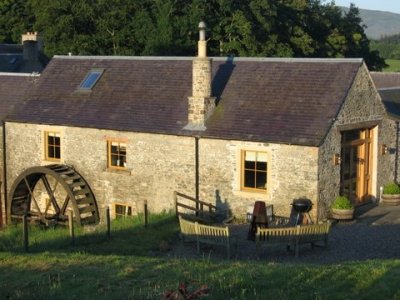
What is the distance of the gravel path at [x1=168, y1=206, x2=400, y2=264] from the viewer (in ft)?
54.4

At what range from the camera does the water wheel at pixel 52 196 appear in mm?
24516

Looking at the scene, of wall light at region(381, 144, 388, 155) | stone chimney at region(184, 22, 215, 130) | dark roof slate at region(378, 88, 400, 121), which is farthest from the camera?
dark roof slate at region(378, 88, 400, 121)

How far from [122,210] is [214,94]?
5.28m

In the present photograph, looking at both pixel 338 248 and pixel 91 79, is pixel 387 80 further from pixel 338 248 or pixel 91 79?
pixel 338 248

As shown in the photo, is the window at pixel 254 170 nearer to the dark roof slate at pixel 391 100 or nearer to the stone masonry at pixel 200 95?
the stone masonry at pixel 200 95

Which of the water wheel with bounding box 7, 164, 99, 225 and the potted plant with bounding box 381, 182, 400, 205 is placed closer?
the potted plant with bounding box 381, 182, 400, 205

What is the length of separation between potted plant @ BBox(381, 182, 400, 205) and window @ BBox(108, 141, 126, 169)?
29.5ft

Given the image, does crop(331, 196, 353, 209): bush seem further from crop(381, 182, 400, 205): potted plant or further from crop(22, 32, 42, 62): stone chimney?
crop(22, 32, 42, 62): stone chimney

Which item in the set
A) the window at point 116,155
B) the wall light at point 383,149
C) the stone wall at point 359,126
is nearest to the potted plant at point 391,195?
the stone wall at point 359,126

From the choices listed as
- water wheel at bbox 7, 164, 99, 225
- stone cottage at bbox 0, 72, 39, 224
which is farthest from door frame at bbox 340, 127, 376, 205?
stone cottage at bbox 0, 72, 39, 224

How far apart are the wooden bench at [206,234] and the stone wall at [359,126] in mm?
4431

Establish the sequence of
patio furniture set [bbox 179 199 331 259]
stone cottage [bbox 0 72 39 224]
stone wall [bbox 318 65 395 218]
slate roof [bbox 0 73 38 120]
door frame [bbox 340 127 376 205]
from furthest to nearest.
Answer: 1. slate roof [bbox 0 73 38 120]
2. stone cottage [bbox 0 72 39 224]
3. door frame [bbox 340 127 376 205]
4. stone wall [bbox 318 65 395 218]
5. patio furniture set [bbox 179 199 331 259]

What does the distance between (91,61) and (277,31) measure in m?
27.9

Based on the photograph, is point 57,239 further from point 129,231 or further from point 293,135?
point 293,135
